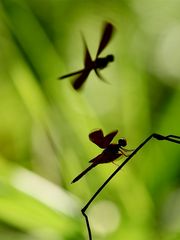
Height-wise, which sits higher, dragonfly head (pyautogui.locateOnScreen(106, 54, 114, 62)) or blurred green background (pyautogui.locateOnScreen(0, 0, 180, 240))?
dragonfly head (pyautogui.locateOnScreen(106, 54, 114, 62))

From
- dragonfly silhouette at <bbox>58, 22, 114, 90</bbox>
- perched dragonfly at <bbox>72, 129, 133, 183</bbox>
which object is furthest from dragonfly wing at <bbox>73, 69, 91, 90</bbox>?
perched dragonfly at <bbox>72, 129, 133, 183</bbox>

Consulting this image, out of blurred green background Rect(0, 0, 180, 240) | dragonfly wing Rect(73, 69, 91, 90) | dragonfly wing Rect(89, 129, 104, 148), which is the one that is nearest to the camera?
dragonfly wing Rect(89, 129, 104, 148)

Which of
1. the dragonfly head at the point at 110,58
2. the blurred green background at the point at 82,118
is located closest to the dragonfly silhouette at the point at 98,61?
the dragonfly head at the point at 110,58

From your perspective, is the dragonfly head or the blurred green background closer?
the dragonfly head

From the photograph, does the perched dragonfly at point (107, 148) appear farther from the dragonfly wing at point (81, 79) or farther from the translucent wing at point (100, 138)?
the dragonfly wing at point (81, 79)

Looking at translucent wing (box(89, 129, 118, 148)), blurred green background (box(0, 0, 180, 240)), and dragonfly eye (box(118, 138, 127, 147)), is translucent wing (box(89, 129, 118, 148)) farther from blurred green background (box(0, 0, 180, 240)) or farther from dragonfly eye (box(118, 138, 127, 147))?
blurred green background (box(0, 0, 180, 240))

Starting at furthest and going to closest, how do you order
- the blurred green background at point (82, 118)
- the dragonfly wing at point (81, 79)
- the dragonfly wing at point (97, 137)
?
1. the blurred green background at point (82, 118)
2. the dragonfly wing at point (81, 79)
3. the dragonfly wing at point (97, 137)

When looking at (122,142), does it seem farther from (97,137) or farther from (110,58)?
(110,58)

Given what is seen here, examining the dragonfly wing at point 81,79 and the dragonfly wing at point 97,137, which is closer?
the dragonfly wing at point 97,137
